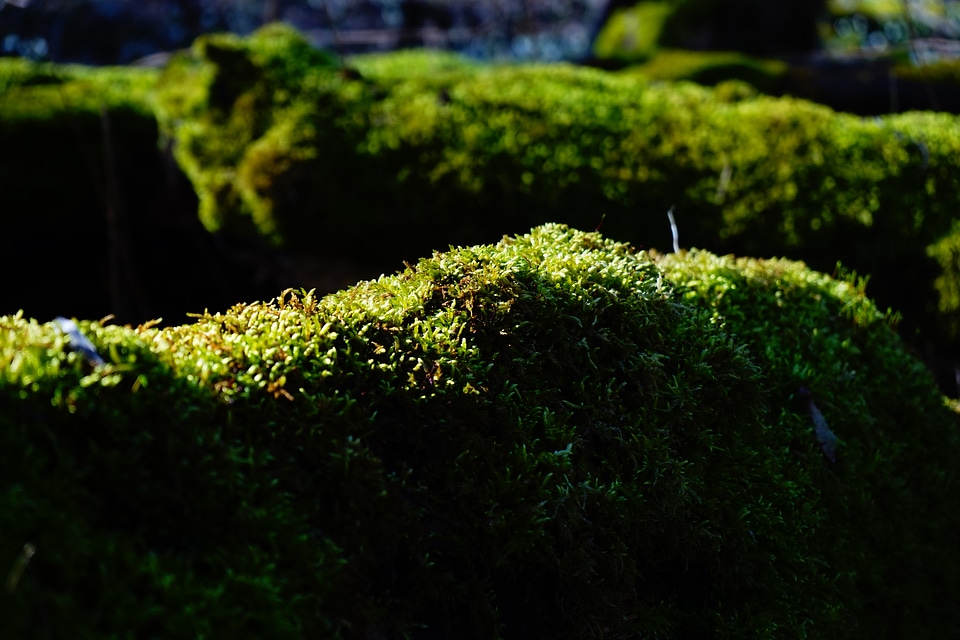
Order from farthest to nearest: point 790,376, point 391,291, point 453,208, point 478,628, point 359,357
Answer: point 453,208, point 790,376, point 391,291, point 359,357, point 478,628

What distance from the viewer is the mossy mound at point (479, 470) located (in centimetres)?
144

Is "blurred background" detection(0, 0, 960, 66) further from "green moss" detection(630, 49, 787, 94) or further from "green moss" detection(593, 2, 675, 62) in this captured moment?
"green moss" detection(630, 49, 787, 94)

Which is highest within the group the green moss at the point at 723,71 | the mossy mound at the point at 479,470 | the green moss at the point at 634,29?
the green moss at the point at 634,29

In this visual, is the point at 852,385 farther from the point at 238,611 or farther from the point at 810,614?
the point at 238,611

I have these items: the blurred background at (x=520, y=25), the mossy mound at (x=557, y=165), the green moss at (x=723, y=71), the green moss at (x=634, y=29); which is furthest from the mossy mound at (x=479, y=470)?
the green moss at (x=634, y=29)

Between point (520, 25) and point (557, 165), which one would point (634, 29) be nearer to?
point (520, 25)

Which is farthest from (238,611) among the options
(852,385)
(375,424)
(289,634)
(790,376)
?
(852,385)

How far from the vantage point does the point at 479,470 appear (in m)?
1.90

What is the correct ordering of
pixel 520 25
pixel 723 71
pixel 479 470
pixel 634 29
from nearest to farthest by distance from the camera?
pixel 479 470, pixel 723 71, pixel 634 29, pixel 520 25

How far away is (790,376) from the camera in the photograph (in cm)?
276

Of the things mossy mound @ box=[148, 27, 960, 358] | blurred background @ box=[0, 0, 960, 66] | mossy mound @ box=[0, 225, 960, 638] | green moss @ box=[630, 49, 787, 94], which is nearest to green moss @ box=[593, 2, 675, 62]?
blurred background @ box=[0, 0, 960, 66]

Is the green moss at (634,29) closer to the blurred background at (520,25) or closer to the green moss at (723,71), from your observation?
the blurred background at (520,25)

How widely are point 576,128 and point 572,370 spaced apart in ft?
12.7

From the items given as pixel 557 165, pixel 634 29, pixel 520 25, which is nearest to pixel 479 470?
pixel 557 165
